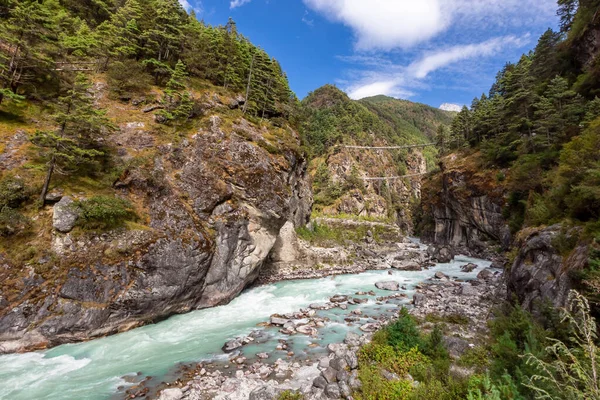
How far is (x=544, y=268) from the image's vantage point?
11.4 metres

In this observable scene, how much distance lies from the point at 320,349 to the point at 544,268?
10654 millimetres

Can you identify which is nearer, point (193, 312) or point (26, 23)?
point (26, 23)

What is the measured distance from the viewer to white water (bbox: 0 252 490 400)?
9648 millimetres

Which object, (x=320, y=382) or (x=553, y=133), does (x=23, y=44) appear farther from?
(x=553, y=133)

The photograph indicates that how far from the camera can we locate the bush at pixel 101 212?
13.8 meters

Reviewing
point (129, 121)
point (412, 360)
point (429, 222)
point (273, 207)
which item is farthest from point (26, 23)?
point (429, 222)

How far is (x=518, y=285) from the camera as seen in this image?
12938 millimetres

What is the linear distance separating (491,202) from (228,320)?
1328 inches

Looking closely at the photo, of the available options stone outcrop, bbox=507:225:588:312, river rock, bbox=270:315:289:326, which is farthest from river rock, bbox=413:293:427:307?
river rock, bbox=270:315:289:326

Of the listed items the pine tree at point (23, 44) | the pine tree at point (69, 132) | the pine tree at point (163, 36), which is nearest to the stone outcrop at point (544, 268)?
the pine tree at point (69, 132)

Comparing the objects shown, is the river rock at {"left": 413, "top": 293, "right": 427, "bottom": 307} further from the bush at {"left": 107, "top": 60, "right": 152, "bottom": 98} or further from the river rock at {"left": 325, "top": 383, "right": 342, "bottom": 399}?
the bush at {"left": 107, "top": 60, "right": 152, "bottom": 98}

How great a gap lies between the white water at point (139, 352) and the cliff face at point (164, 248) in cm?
83

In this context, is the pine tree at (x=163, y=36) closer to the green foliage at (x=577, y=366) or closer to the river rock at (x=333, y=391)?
the river rock at (x=333, y=391)

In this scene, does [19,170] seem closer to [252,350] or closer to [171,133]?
[171,133]
